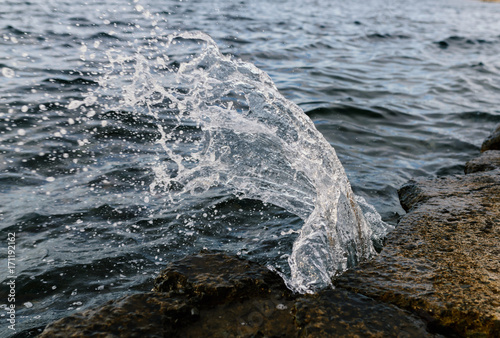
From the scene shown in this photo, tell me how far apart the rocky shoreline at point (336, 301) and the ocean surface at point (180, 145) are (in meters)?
0.52

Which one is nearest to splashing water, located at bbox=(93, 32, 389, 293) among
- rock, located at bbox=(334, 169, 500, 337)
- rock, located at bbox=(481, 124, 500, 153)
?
rock, located at bbox=(334, 169, 500, 337)

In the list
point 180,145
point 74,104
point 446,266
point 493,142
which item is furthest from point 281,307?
point 74,104

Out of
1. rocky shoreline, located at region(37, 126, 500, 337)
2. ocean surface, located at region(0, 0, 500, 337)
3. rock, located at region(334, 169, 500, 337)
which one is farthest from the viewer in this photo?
ocean surface, located at region(0, 0, 500, 337)

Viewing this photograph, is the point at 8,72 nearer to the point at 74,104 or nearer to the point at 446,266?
the point at 74,104

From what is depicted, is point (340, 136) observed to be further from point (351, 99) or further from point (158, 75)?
point (158, 75)

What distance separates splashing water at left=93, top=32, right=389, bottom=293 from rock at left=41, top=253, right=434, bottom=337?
460 millimetres

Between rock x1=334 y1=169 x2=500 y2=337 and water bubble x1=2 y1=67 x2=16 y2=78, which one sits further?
water bubble x1=2 y1=67 x2=16 y2=78

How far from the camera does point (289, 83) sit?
8.95m

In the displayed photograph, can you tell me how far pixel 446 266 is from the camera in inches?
112

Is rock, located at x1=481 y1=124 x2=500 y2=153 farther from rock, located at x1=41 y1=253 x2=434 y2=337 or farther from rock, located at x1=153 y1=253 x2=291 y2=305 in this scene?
rock, located at x1=153 y1=253 x2=291 y2=305

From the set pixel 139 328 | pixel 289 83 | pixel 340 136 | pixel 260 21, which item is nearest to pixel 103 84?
pixel 289 83

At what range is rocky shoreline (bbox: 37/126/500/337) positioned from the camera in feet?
7.48

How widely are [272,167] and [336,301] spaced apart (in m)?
2.40

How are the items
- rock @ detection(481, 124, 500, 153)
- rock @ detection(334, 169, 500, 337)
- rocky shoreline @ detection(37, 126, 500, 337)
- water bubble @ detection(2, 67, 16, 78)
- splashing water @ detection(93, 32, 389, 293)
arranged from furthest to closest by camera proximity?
water bubble @ detection(2, 67, 16, 78)
rock @ detection(481, 124, 500, 153)
splashing water @ detection(93, 32, 389, 293)
rock @ detection(334, 169, 500, 337)
rocky shoreline @ detection(37, 126, 500, 337)
